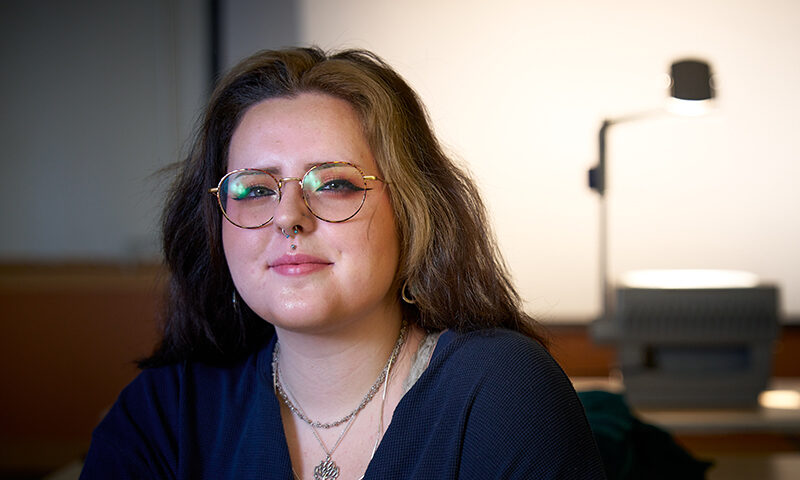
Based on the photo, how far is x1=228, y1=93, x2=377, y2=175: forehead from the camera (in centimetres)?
116

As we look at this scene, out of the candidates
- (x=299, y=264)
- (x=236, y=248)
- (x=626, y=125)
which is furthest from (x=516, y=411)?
(x=626, y=125)

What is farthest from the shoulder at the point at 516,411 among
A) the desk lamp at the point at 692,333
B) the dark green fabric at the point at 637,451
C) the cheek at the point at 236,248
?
the desk lamp at the point at 692,333

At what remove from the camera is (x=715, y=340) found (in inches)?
82.7

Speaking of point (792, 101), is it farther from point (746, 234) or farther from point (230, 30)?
point (230, 30)

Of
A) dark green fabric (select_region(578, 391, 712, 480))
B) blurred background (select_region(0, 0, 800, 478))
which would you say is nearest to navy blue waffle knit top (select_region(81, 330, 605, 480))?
dark green fabric (select_region(578, 391, 712, 480))

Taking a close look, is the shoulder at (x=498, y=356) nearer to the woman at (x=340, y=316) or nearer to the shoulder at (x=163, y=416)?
the woman at (x=340, y=316)

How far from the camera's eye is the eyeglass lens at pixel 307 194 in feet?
3.73

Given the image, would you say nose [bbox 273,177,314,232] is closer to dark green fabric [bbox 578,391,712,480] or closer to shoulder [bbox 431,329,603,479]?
shoulder [bbox 431,329,603,479]

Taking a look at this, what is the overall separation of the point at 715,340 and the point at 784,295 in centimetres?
134

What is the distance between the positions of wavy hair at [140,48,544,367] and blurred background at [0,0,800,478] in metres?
1.88

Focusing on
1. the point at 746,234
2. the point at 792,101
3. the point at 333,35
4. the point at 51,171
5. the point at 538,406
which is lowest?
the point at 538,406

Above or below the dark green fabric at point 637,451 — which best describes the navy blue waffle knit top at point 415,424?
above

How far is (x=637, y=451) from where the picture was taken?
161cm

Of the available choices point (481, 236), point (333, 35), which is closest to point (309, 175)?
point (481, 236)
